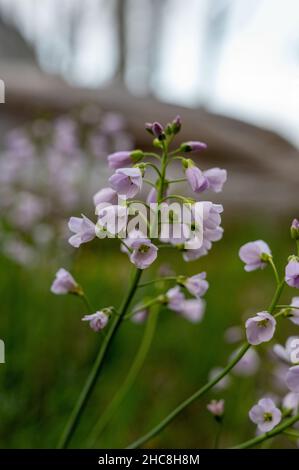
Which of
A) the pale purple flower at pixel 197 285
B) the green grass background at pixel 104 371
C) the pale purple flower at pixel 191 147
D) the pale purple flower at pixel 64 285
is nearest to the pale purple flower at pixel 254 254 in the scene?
the pale purple flower at pixel 197 285

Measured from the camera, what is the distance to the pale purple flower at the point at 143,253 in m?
0.79

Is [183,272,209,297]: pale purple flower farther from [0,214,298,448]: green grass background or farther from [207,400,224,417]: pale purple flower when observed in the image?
[0,214,298,448]: green grass background

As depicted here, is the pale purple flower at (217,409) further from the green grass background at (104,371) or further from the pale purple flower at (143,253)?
the green grass background at (104,371)

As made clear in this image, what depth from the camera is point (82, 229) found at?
0.86m

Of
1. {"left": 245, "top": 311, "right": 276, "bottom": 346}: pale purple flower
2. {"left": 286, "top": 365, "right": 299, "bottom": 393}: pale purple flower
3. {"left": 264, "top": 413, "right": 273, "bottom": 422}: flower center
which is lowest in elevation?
{"left": 264, "top": 413, "right": 273, "bottom": 422}: flower center

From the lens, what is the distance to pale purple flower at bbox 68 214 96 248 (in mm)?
848

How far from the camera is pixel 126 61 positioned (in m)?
13.2

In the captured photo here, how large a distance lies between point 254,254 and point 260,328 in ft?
0.59

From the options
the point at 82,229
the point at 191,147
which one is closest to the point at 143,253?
the point at 82,229

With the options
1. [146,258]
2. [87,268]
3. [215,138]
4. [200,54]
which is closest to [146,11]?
[200,54]

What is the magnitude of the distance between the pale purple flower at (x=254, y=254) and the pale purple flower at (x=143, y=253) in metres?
0.19

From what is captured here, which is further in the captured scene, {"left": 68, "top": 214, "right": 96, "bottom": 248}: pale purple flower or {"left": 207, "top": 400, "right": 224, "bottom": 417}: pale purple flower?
{"left": 207, "top": 400, "right": 224, "bottom": 417}: pale purple flower

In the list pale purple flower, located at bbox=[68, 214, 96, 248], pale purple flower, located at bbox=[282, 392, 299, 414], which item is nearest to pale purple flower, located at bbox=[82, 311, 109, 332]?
pale purple flower, located at bbox=[68, 214, 96, 248]

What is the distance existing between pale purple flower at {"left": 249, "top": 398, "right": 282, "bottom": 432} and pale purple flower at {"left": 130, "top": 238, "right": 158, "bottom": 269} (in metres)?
0.27
